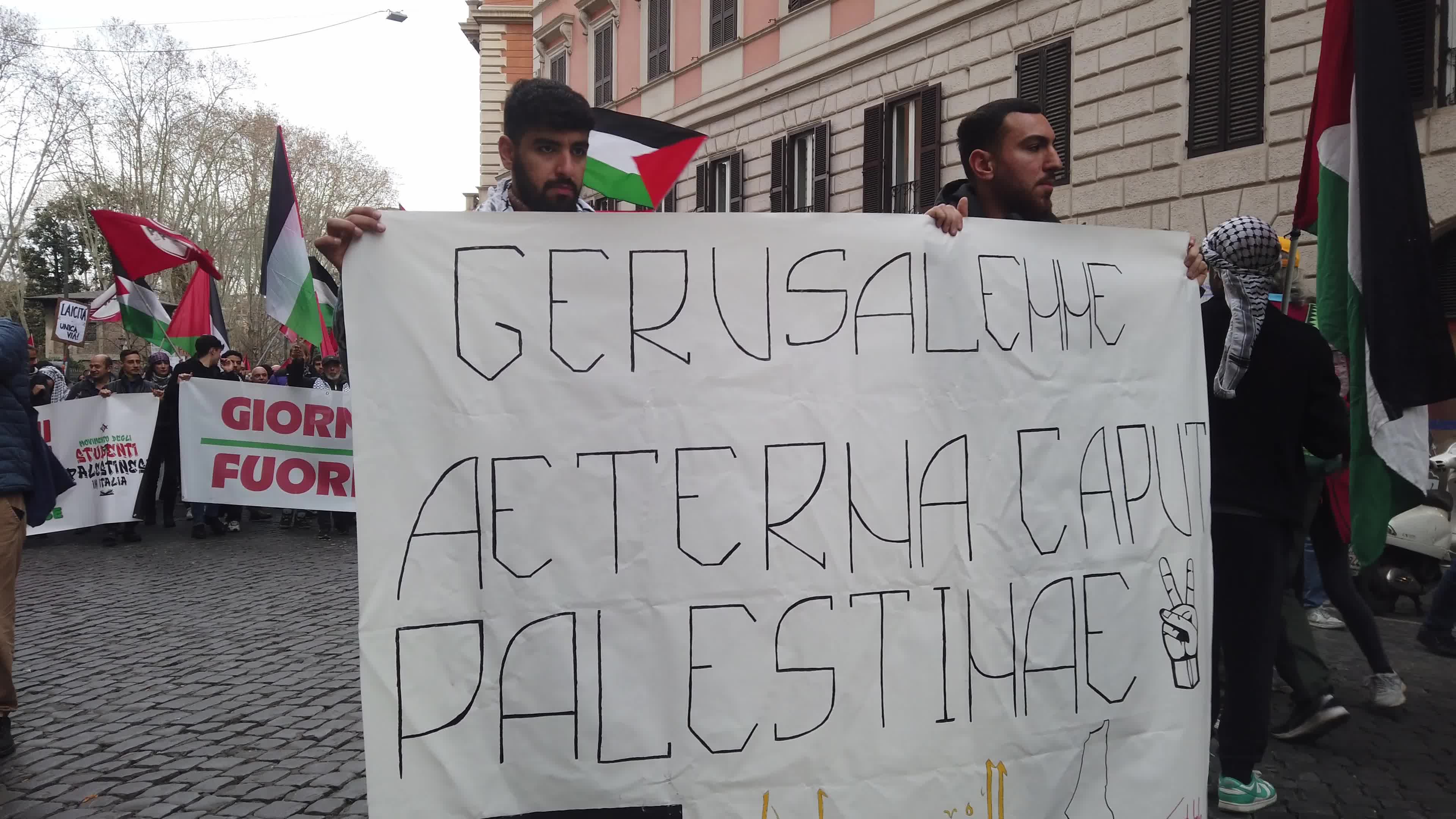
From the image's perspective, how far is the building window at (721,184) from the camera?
66.6 ft

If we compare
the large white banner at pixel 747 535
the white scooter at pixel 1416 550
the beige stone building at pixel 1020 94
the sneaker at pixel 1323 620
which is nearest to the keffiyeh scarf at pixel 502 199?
the large white banner at pixel 747 535

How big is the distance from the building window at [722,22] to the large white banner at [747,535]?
18.3 metres

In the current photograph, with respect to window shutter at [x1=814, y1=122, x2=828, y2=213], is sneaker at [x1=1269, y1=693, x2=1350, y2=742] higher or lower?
lower

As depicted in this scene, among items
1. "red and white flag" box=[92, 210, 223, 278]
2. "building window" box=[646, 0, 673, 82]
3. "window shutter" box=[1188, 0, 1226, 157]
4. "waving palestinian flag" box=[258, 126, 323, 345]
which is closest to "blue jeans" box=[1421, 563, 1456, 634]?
"window shutter" box=[1188, 0, 1226, 157]

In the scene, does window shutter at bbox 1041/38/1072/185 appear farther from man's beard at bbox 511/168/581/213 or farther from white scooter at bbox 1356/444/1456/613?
man's beard at bbox 511/168/581/213

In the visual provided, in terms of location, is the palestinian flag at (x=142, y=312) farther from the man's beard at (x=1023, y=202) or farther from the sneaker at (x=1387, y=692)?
the sneaker at (x=1387, y=692)

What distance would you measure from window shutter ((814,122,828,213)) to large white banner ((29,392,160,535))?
34.0 ft

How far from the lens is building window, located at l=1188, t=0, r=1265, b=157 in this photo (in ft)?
36.8

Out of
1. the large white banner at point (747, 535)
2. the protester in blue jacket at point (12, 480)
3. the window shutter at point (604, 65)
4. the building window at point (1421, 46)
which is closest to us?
the large white banner at point (747, 535)

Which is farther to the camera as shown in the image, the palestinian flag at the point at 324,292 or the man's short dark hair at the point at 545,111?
the palestinian flag at the point at 324,292

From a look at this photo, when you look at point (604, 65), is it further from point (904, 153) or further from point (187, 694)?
point (187, 694)

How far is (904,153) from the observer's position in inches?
641

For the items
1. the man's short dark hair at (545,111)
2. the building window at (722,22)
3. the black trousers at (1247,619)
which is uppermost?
the building window at (722,22)

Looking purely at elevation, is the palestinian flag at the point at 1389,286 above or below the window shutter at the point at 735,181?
below
